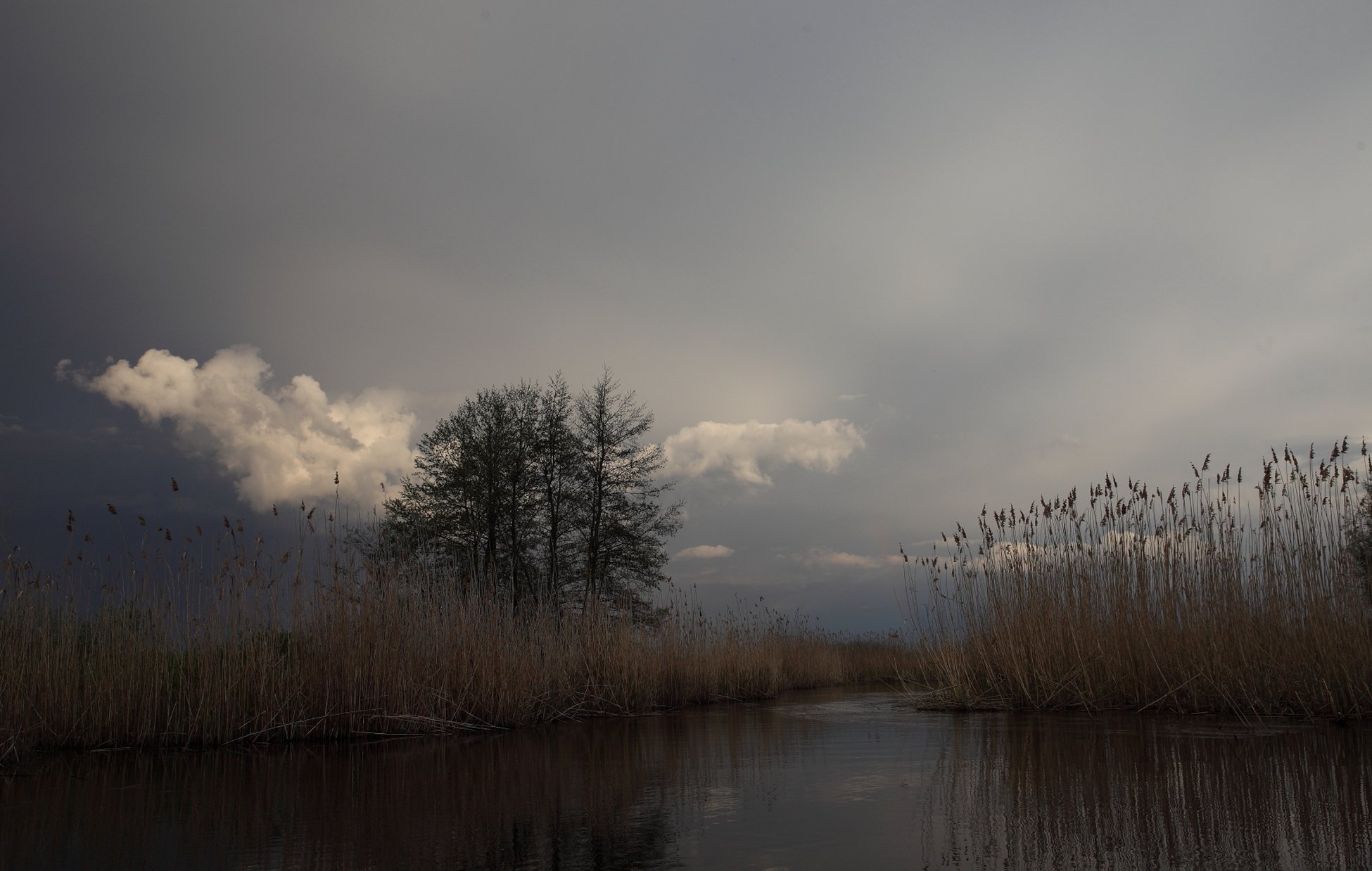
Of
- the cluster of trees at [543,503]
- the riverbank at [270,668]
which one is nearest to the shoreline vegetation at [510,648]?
the riverbank at [270,668]

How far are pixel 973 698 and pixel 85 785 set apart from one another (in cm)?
803

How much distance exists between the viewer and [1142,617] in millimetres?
7781

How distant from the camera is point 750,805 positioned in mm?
3760

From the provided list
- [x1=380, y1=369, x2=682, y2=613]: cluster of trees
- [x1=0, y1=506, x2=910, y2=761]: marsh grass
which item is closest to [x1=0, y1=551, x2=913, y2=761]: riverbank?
[x1=0, y1=506, x2=910, y2=761]: marsh grass

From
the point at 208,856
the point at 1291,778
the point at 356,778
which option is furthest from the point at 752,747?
the point at 208,856

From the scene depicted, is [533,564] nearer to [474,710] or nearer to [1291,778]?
[474,710]

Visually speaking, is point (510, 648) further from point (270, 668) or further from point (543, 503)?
point (543, 503)

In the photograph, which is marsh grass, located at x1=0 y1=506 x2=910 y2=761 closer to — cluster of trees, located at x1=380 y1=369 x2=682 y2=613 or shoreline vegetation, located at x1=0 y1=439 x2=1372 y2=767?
shoreline vegetation, located at x1=0 y1=439 x2=1372 y2=767

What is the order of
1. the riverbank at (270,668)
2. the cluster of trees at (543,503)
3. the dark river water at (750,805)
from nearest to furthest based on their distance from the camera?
the dark river water at (750,805), the riverbank at (270,668), the cluster of trees at (543,503)

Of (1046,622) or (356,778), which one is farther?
(1046,622)

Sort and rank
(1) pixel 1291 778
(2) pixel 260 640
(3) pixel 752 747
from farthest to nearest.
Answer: (2) pixel 260 640 < (3) pixel 752 747 < (1) pixel 1291 778

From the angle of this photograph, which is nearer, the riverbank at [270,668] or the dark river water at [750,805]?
the dark river water at [750,805]

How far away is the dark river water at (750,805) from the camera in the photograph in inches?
110

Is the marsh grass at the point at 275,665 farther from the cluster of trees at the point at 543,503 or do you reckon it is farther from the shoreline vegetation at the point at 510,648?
the cluster of trees at the point at 543,503
